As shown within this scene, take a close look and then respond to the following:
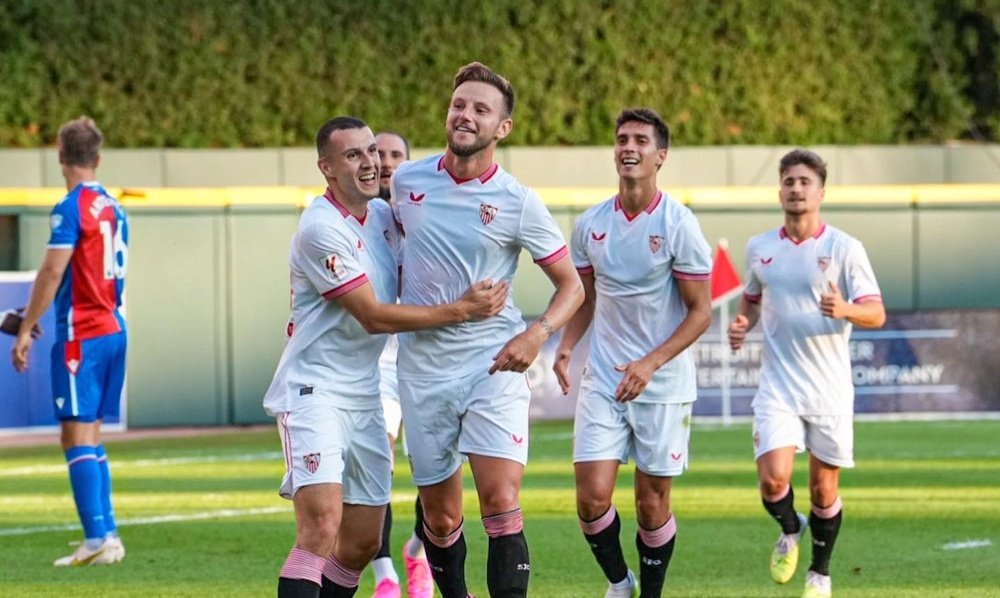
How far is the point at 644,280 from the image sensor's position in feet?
29.1

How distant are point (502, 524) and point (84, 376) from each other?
3794mm

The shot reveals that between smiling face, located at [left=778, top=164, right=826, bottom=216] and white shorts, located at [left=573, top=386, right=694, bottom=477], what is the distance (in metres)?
1.77

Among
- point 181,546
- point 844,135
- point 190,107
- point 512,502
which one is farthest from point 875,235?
point 512,502

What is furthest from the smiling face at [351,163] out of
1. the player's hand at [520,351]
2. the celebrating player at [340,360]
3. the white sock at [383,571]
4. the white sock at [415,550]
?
the white sock at [415,550]

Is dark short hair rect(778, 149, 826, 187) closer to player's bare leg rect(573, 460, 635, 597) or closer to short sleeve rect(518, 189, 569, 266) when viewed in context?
player's bare leg rect(573, 460, 635, 597)

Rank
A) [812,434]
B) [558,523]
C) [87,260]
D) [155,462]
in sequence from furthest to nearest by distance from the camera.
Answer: [155,462]
[558,523]
[87,260]
[812,434]

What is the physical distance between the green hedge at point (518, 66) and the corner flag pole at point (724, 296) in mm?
4967

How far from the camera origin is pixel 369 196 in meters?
7.26

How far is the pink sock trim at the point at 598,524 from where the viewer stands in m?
8.76

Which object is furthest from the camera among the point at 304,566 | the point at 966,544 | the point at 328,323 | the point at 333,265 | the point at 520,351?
the point at 966,544

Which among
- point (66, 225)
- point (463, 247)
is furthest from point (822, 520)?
point (66, 225)

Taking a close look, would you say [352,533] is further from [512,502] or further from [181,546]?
[181,546]

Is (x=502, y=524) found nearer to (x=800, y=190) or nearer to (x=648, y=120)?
(x=648, y=120)

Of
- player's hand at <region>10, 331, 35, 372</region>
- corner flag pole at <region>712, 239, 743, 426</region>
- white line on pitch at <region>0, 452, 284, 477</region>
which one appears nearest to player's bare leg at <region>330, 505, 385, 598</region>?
player's hand at <region>10, 331, 35, 372</region>
